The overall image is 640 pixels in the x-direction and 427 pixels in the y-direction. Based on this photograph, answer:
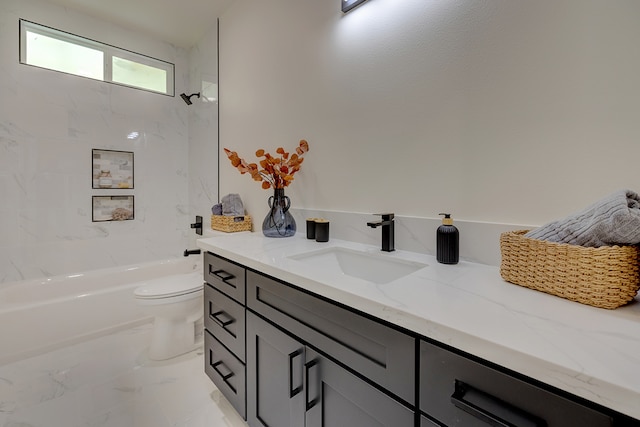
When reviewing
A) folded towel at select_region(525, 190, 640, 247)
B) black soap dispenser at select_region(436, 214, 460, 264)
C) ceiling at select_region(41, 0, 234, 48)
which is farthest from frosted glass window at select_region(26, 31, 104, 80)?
folded towel at select_region(525, 190, 640, 247)

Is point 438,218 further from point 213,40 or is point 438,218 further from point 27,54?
point 27,54

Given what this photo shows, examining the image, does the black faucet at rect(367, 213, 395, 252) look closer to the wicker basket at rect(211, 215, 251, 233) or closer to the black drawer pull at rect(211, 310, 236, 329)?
the black drawer pull at rect(211, 310, 236, 329)

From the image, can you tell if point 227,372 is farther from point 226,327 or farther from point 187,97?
point 187,97

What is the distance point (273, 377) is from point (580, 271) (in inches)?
39.4

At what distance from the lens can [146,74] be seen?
9.50ft

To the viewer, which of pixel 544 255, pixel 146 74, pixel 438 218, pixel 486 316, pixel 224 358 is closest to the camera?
pixel 486 316

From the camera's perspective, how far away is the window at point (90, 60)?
2281 millimetres

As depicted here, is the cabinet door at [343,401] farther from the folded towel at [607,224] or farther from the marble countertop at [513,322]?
the folded towel at [607,224]

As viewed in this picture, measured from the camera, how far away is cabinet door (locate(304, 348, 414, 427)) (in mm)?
662

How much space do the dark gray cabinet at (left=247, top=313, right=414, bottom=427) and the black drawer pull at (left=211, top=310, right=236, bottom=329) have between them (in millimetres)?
176

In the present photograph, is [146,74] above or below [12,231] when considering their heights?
above

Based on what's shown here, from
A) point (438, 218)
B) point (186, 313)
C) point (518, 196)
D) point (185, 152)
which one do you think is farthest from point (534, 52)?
point (185, 152)

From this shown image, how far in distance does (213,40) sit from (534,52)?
272 centimetres

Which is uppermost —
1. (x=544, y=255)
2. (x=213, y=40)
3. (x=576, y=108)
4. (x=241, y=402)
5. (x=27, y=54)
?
(x=213, y=40)
